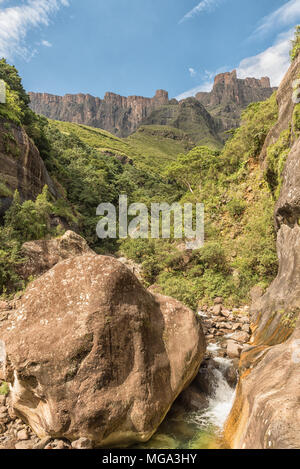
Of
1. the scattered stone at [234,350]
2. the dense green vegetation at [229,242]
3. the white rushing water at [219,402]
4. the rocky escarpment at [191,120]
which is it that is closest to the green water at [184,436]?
the white rushing water at [219,402]

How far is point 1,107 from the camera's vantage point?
18.9 m

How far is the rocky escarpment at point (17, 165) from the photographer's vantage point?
1712cm

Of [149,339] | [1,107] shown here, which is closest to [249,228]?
[149,339]

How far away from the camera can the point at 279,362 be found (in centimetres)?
616

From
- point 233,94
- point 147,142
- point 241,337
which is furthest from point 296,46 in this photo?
point 233,94

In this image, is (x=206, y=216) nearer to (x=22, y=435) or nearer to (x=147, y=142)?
(x=22, y=435)

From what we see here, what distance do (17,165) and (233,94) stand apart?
207 m

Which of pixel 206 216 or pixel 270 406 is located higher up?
pixel 206 216

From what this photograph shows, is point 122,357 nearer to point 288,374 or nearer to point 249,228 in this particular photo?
point 288,374

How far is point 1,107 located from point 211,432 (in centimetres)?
2243

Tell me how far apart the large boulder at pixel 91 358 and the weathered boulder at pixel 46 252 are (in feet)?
20.8

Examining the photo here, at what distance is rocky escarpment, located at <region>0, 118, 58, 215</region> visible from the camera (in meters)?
17.1

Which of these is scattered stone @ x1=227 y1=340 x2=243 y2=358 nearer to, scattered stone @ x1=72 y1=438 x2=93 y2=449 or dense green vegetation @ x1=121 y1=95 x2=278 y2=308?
dense green vegetation @ x1=121 y1=95 x2=278 y2=308

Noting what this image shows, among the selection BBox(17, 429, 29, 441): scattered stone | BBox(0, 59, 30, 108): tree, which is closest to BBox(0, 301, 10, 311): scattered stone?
BBox(17, 429, 29, 441): scattered stone
